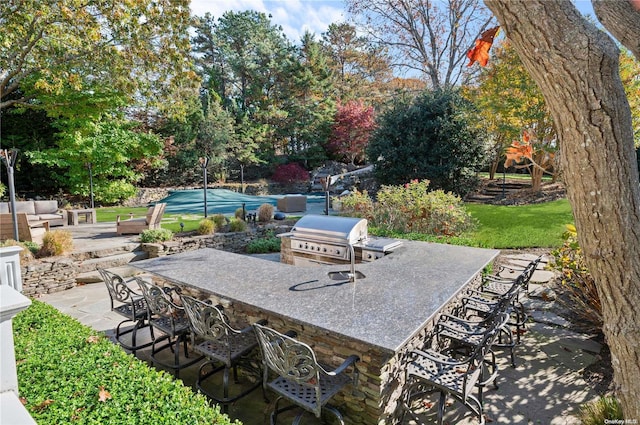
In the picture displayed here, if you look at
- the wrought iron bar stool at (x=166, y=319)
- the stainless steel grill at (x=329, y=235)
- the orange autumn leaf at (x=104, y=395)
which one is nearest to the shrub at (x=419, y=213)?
the stainless steel grill at (x=329, y=235)

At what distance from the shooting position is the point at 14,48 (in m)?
8.46

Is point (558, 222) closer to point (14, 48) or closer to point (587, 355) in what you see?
point (587, 355)

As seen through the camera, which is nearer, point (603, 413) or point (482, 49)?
point (482, 49)

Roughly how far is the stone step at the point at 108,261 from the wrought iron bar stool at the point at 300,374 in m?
6.08

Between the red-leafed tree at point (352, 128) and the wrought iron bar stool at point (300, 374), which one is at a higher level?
the red-leafed tree at point (352, 128)

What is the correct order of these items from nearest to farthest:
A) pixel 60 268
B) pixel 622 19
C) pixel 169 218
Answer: pixel 622 19
pixel 60 268
pixel 169 218

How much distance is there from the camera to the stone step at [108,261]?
7.45 m

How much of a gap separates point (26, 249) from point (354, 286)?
6.97 metres

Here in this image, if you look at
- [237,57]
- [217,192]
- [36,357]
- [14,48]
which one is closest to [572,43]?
[36,357]

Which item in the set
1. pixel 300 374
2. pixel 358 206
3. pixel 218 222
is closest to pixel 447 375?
pixel 300 374

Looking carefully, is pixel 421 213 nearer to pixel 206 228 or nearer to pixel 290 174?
pixel 206 228

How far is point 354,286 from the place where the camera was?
10.8 feet

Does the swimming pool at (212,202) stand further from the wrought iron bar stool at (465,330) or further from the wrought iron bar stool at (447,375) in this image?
the wrought iron bar stool at (447,375)

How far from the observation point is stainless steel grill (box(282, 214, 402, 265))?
443 cm
